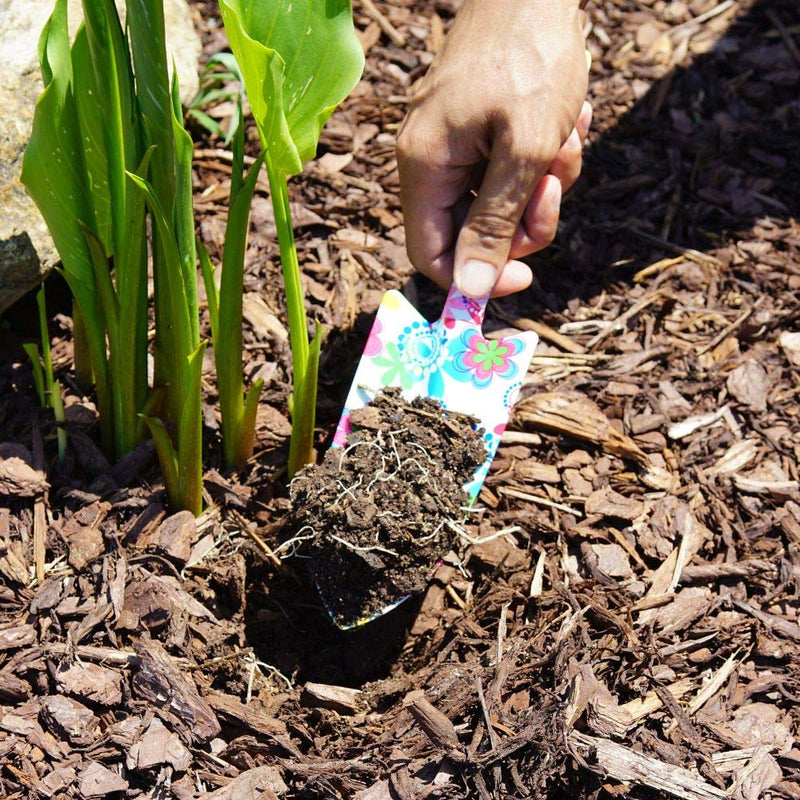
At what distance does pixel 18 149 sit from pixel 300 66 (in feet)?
1.92

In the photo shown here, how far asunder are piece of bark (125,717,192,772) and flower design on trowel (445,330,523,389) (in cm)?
73

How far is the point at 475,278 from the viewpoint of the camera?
4.92 ft

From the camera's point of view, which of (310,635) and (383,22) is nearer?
(310,635)

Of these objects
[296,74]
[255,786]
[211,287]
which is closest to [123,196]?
[211,287]

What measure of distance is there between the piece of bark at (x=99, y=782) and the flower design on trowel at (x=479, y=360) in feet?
2.68

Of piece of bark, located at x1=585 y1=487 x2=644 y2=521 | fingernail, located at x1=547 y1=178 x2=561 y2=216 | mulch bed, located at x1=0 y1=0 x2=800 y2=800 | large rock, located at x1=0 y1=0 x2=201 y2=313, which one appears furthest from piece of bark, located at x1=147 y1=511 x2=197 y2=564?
fingernail, located at x1=547 y1=178 x2=561 y2=216

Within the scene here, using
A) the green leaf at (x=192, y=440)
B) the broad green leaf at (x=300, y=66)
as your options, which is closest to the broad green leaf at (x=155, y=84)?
the broad green leaf at (x=300, y=66)

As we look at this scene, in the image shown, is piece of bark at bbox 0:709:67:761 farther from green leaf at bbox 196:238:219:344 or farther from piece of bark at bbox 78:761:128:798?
green leaf at bbox 196:238:219:344

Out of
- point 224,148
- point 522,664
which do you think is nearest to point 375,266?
point 224,148

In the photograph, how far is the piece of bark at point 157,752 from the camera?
1.23m

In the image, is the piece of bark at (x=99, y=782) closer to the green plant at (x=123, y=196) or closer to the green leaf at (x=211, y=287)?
the green plant at (x=123, y=196)

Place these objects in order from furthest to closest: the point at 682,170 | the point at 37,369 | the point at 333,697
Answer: the point at 682,170, the point at 37,369, the point at 333,697

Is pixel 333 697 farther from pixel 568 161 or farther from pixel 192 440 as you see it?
pixel 568 161

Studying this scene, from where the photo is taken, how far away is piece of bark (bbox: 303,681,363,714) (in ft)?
4.50
